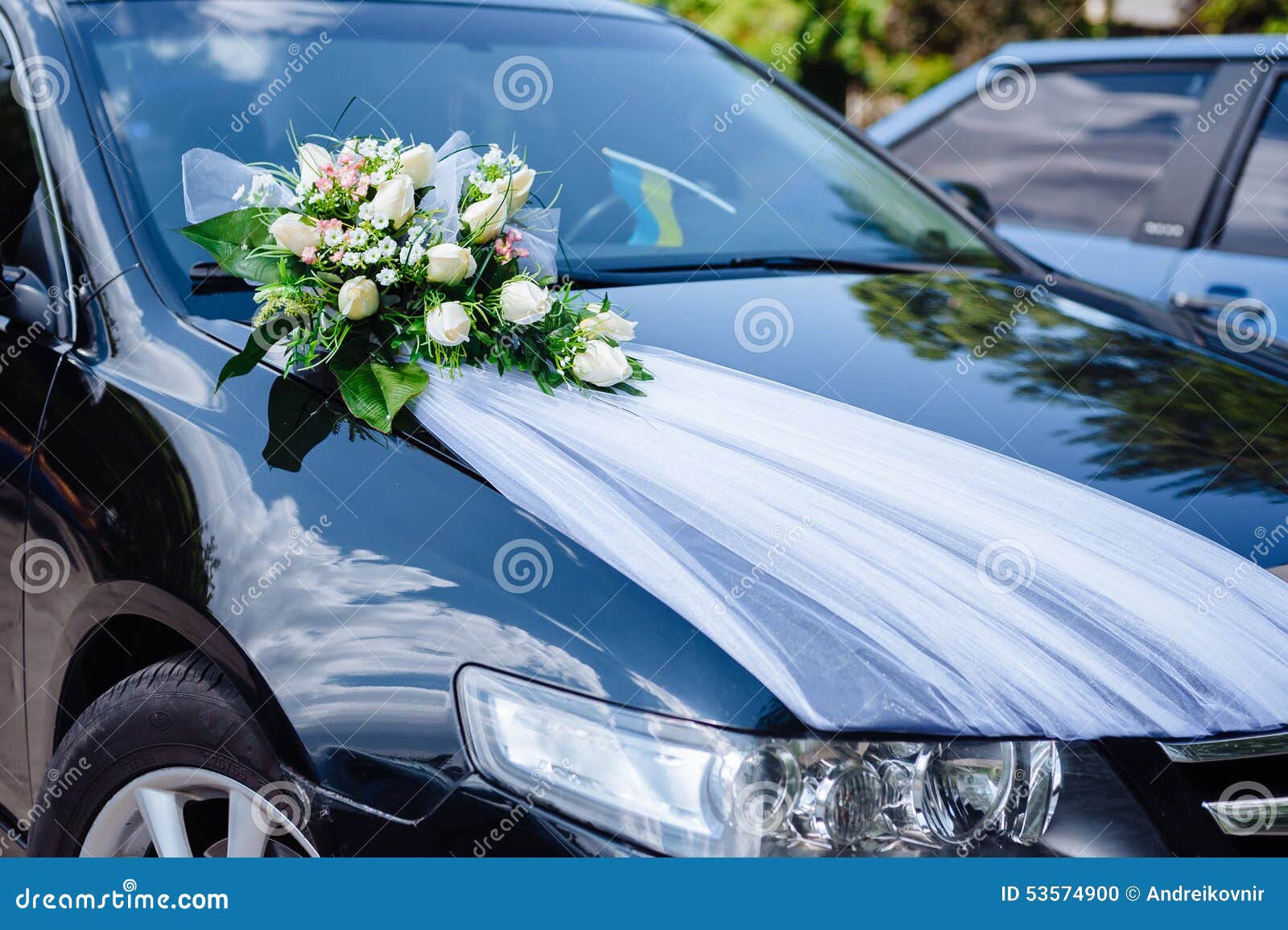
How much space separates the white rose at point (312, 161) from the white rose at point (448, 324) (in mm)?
293

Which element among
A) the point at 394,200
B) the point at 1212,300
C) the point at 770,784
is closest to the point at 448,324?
the point at 394,200

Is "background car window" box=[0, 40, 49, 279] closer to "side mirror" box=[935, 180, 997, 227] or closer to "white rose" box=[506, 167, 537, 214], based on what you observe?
"white rose" box=[506, 167, 537, 214]

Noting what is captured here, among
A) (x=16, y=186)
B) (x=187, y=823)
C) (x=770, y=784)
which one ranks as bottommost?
(x=187, y=823)

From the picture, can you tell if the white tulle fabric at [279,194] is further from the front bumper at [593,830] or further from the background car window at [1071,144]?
the background car window at [1071,144]

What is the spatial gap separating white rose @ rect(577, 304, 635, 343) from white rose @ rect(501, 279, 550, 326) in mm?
72

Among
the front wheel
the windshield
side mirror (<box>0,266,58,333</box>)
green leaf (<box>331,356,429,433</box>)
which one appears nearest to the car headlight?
the front wheel

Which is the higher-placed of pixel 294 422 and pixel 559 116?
pixel 559 116

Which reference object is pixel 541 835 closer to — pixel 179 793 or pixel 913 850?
pixel 913 850

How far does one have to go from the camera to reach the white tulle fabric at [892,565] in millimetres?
1445

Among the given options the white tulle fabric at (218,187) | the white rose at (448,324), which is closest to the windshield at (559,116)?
the white tulle fabric at (218,187)

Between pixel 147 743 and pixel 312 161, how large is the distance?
891 millimetres

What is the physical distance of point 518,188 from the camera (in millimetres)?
2004

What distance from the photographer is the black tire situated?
1.63 metres

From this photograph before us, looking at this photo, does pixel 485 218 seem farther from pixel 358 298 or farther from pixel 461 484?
pixel 461 484
